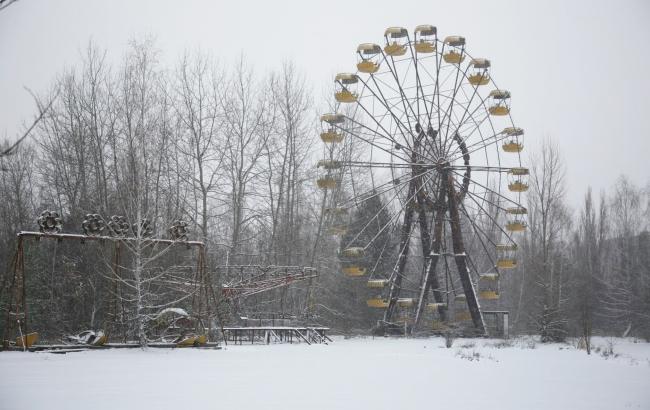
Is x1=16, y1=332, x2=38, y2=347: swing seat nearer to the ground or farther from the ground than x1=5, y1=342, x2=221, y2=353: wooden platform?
farther from the ground

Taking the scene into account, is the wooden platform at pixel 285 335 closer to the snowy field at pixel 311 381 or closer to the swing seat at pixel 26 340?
the snowy field at pixel 311 381

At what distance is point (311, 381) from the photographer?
1173 cm

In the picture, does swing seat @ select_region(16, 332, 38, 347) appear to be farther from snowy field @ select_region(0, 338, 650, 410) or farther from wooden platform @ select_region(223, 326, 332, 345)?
wooden platform @ select_region(223, 326, 332, 345)

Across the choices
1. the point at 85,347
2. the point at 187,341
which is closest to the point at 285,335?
the point at 187,341

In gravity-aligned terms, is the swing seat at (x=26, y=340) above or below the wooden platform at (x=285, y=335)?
above

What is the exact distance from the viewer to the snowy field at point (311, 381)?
934 cm

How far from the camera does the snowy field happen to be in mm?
9336

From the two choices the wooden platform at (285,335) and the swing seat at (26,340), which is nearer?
the swing seat at (26,340)

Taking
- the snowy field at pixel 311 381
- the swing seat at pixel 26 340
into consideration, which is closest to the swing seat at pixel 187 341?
the snowy field at pixel 311 381

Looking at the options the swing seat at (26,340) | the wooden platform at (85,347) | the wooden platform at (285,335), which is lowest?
the wooden platform at (285,335)

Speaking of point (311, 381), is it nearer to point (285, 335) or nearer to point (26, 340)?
point (26, 340)

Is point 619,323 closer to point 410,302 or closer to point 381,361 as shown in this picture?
point 410,302

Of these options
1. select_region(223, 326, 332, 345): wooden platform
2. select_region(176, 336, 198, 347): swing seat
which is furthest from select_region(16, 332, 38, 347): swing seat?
select_region(223, 326, 332, 345): wooden platform

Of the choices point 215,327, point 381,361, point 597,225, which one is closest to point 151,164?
point 215,327
